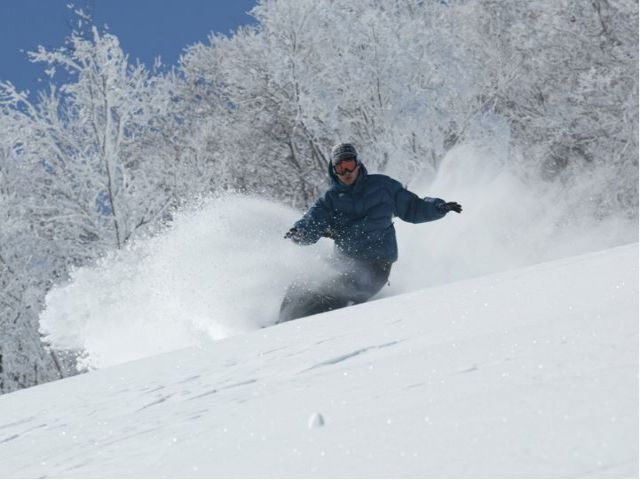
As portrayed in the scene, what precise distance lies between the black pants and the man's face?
0.69m

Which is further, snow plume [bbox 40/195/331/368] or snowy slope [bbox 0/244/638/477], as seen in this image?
snow plume [bbox 40/195/331/368]

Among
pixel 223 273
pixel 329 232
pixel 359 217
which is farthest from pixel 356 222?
pixel 223 273

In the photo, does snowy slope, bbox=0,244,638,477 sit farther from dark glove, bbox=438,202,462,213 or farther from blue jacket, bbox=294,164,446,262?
blue jacket, bbox=294,164,446,262

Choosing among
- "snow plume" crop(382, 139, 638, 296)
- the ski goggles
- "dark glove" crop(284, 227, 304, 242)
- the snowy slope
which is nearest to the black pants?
"dark glove" crop(284, 227, 304, 242)

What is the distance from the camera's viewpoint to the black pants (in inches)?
288

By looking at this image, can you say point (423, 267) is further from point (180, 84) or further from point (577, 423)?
point (180, 84)

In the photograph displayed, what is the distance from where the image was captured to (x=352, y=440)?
1.70m

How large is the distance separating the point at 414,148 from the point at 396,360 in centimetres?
1904

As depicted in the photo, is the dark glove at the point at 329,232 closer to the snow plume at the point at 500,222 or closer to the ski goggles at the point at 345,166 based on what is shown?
the ski goggles at the point at 345,166

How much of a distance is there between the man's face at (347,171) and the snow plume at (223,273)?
2.59ft

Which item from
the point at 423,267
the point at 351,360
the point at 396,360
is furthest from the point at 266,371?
the point at 423,267

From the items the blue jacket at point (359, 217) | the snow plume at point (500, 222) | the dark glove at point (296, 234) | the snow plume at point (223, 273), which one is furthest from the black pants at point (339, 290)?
the snow plume at point (500, 222)

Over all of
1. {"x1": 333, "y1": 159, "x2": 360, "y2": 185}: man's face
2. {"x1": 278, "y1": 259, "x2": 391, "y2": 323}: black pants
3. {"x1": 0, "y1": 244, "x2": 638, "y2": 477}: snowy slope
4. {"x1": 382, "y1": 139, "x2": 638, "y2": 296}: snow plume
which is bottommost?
{"x1": 0, "y1": 244, "x2": 638, "y2": 477}: snowy slope

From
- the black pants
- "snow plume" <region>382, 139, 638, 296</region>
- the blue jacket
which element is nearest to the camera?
the black pants
